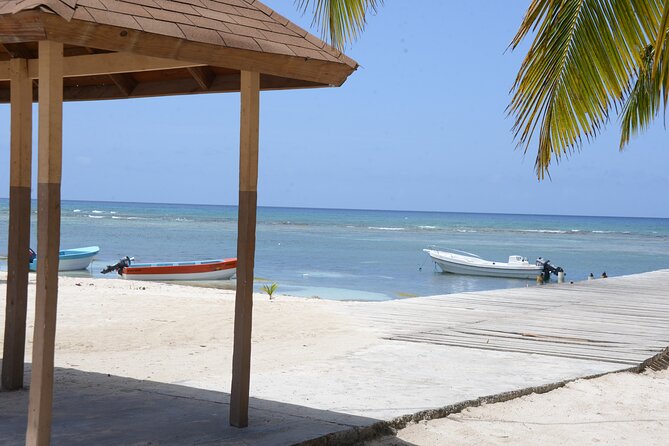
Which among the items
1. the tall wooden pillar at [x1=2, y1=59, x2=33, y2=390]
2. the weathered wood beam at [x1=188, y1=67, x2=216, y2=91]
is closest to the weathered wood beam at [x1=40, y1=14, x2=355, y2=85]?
the weathered wood beam at [x1=188, y1=67, x2=216, y2=91]

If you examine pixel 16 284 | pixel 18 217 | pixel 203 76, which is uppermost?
pixel 203 76

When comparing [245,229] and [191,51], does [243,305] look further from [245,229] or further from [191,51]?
[191,51]

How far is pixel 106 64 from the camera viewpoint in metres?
5.49

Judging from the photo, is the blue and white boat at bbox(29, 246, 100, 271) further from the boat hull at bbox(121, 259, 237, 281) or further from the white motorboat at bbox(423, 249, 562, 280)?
the white motorboat at bbox(423, 249, 562, 280)

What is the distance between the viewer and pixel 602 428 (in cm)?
534

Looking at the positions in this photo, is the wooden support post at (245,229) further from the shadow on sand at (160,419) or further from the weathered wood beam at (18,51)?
the weathered wood beam at (18,51)

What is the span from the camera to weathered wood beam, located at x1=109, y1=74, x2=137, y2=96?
6332 millimetres

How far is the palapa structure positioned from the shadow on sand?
238 millimetres

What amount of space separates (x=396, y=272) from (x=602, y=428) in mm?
28867

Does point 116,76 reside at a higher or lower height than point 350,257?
higher

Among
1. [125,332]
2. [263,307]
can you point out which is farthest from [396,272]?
[125,332]

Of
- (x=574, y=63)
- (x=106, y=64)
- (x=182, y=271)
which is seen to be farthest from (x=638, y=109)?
(x=182, y=271)

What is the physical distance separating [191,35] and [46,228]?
1.10 meters

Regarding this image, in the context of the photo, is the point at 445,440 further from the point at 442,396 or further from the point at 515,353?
the point at 515,353
